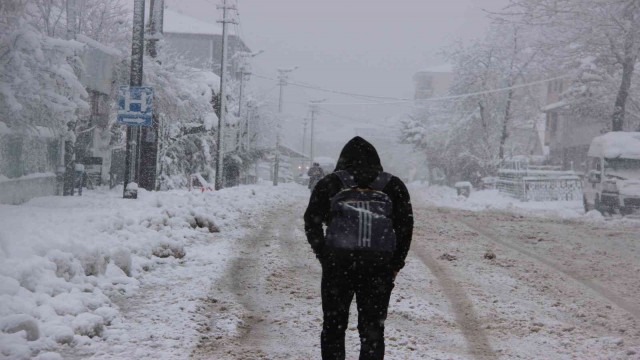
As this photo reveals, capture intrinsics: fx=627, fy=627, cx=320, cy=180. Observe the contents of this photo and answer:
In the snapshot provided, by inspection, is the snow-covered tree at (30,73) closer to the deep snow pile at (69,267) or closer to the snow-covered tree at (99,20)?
the deep snow pile at (69,267)

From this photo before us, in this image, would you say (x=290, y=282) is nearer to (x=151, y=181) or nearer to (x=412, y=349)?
(x=412, y=349)

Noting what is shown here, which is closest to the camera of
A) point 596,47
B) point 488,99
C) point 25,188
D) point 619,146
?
point 25,188

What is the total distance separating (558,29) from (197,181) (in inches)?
777

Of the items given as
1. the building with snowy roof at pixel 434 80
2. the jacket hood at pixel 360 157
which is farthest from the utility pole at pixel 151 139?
the building with snowy roof at pixel 434 80

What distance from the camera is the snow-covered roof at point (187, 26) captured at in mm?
66000

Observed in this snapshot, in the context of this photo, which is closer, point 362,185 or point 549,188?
point 362,185

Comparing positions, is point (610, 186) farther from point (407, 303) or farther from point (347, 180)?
point (347, 180)

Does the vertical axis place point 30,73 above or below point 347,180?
above

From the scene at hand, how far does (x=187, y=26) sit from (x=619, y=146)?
176 ft

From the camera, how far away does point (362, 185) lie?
4.06 m

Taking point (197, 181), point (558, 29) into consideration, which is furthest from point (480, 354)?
point (197, 181)

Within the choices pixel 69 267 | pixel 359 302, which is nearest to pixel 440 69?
pixel 69 267

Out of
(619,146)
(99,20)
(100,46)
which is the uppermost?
(99,20)

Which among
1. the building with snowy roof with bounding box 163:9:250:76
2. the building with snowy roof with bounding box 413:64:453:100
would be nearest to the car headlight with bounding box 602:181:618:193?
the building with snowy roof with bounding box 163:9:250:76
